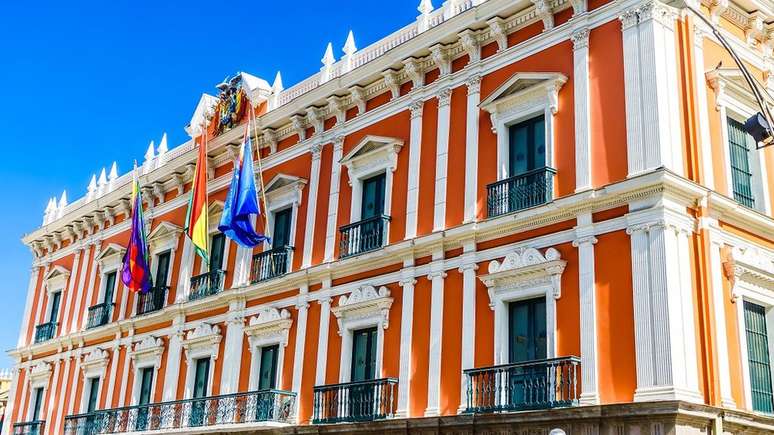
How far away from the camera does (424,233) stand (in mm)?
17094

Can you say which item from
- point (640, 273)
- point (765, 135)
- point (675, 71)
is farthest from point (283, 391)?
point (765, 135)

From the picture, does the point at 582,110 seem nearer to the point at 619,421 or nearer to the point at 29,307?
the point at 619,421

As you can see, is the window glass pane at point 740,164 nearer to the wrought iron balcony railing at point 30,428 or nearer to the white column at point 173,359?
the white column at point 173,359

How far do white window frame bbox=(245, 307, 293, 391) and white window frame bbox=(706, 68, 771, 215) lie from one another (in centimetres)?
959

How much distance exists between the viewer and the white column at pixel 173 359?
2217cm

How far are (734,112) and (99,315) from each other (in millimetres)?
18746

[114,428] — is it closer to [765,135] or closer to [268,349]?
[268,349]

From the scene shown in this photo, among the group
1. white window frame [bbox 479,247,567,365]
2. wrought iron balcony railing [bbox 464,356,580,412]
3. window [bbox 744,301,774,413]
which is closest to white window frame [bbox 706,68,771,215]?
window [bbox 744,301,774,413]

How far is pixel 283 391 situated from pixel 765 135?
11.2 m

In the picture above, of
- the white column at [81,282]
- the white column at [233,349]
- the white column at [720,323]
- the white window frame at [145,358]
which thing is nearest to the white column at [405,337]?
the white column at [233,349]

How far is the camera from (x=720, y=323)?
13344mm

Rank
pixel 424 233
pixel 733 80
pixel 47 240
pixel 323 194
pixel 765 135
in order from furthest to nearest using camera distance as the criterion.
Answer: pixel 47 240, pixel 323 194, pixel 424 233, pixel 733 80, pixel 765 135

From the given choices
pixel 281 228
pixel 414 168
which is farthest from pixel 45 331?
pixel 414 168

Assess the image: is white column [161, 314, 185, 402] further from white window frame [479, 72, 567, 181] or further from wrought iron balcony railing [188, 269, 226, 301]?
white window frame [479, 72, 567, 181]
